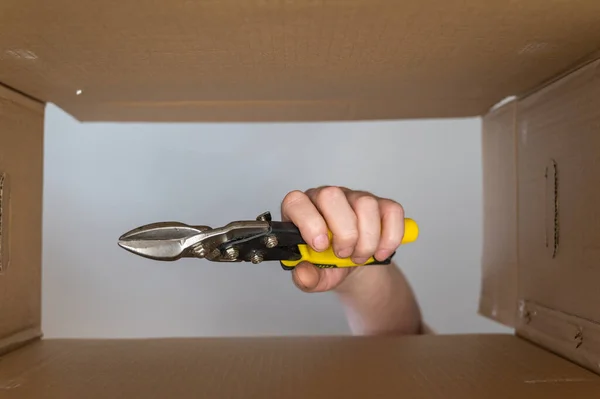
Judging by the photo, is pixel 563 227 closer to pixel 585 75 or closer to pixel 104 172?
pixel 585 75

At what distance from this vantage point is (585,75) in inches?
20.9

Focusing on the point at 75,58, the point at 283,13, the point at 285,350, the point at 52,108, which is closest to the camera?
the point at 283,13

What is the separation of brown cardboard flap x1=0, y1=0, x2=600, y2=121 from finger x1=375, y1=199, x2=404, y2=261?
0.13 meters

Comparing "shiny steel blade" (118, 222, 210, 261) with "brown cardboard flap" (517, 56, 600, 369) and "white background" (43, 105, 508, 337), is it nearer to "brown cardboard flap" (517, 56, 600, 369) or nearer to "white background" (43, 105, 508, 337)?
"brown cardboard flap" (517, 56, 600, 369)

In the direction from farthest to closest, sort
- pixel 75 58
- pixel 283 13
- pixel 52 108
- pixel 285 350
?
pixel 52 108 < pixel 285 350 < pixel 75 58 < pixel 283 13

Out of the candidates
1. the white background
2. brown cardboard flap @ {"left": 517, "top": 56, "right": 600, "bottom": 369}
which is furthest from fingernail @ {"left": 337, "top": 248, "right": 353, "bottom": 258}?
the white background

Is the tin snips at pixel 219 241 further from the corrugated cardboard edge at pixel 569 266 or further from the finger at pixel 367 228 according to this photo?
the corrugated cardboard edge at pixel 569 266

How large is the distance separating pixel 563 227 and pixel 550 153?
0.08 metres

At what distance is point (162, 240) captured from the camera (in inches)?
17.6

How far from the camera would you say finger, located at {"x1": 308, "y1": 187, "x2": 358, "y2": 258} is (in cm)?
47

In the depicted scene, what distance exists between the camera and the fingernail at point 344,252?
475mm

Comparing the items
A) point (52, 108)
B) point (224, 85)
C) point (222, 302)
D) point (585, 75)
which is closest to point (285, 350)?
point (224, 85)

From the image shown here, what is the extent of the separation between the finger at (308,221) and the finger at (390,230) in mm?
49

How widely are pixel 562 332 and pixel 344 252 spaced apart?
0.24m
